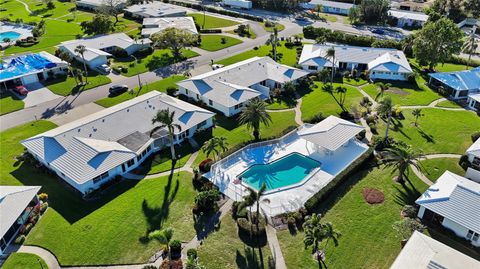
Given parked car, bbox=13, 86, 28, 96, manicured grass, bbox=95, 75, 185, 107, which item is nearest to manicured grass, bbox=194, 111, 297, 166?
manicured grass, bbox=95, 75, 185, 107

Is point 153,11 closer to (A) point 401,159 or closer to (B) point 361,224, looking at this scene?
(A) point 401,159

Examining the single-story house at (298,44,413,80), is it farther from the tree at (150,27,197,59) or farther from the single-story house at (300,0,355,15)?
the single-story house at (300,0,355,15)

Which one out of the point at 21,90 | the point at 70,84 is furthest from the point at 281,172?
the point at 21,90

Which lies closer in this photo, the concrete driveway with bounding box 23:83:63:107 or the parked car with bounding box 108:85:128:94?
the concrete driveway with bounding box 23:83:63:107

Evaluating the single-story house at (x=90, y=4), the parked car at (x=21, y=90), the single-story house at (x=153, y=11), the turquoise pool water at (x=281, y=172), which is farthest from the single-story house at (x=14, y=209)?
the single-story house at (x=90, y=4)

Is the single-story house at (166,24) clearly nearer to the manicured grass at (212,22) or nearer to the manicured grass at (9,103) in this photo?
the manicured grass at (212,22)

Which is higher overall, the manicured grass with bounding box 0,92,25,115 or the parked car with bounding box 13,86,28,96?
the parked car with bounding box 13,86,28,96
